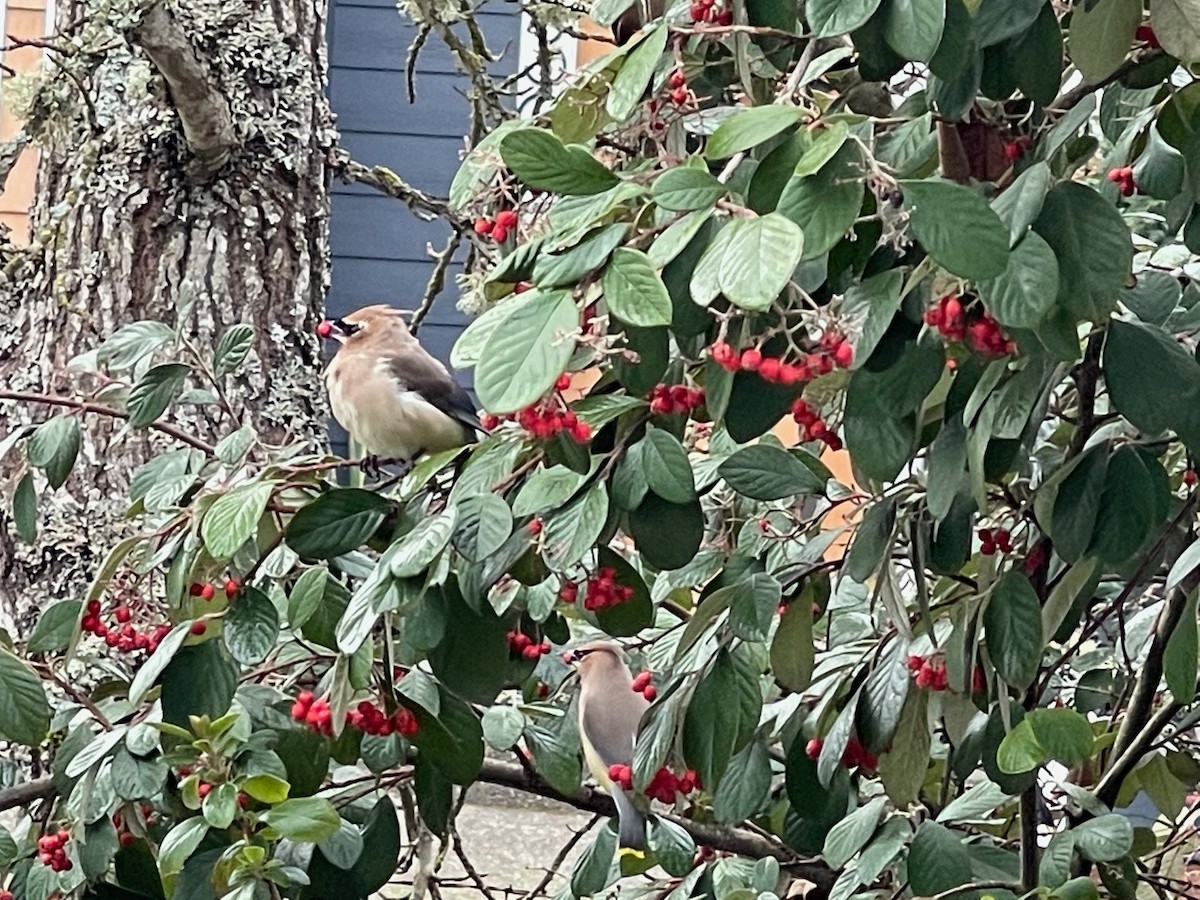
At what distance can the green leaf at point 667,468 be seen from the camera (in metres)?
1.19

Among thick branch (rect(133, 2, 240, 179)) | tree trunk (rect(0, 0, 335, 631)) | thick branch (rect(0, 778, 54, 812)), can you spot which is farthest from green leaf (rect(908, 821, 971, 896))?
thick branch (rect(133, 2, 240, 179))

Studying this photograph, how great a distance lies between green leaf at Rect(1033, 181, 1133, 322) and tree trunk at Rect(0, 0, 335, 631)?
6.81 feet

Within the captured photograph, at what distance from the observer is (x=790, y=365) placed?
Answer: 110cm

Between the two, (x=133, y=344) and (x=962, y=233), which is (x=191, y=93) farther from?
(x=962, y=233)

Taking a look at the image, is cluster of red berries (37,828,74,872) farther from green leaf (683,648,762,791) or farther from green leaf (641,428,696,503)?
green leaf (641,428,696,503)

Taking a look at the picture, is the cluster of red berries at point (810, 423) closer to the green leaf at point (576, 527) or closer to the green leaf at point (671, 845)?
the green leaf at point (576, 527)

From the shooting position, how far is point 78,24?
109 inches

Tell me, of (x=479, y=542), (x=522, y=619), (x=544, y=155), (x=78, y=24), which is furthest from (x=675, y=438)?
(x=78, y=24)

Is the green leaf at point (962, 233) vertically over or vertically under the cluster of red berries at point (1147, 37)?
under

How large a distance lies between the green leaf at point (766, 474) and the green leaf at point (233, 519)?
0.41 metres

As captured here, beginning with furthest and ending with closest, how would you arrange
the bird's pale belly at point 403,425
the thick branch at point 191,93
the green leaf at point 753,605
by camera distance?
1. the thick branch at point 191,93
2. the bird's pale belly at point 403,425
3. the green leaf at point 753,605

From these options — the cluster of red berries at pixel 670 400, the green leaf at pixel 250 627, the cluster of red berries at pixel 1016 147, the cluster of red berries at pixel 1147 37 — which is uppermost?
the cluster of red berries at pixel 1147 37

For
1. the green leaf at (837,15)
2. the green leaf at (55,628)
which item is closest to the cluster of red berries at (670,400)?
the green leaf at (837,15)

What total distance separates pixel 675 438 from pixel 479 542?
0.56ft
